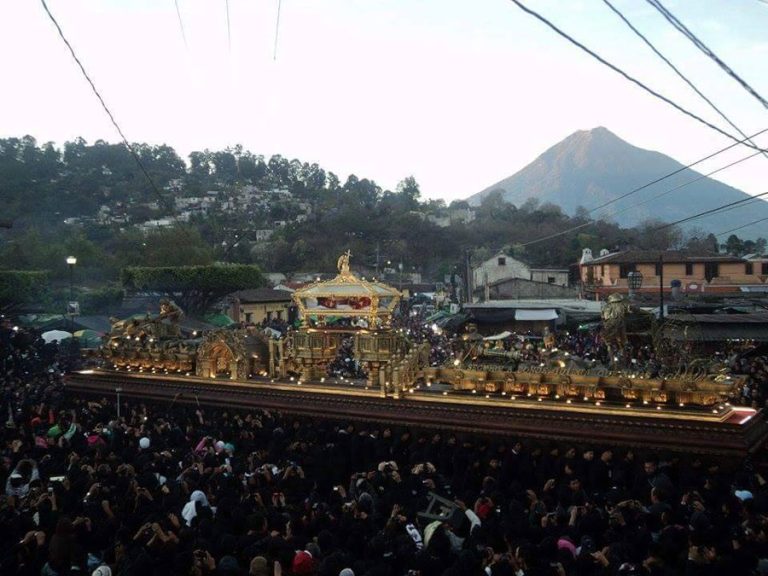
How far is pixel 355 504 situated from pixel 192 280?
34.8 metres

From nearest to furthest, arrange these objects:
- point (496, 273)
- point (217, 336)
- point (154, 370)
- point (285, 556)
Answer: point (285, 556), point (217, 336), point (154, 370), point (496, 273)

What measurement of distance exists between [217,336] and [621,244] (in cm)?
4977

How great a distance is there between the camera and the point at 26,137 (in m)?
127

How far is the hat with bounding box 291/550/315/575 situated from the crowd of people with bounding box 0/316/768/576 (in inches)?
0.6

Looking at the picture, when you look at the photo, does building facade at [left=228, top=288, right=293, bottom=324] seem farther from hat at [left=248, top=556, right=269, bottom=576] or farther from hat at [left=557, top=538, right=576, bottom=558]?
hat at [left=248, top=556, right=269, bottom=576]

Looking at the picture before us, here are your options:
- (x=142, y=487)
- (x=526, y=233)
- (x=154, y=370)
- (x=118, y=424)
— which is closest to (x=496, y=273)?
(x=526, y=233)

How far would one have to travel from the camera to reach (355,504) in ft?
30.6

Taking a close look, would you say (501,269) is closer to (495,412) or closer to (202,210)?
(495,412)

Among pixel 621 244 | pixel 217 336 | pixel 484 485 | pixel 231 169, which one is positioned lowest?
pixel 484 485

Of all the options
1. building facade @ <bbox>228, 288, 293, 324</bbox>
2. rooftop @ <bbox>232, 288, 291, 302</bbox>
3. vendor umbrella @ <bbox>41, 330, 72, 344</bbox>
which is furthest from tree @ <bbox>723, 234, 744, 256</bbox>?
vendor umbrella @ <bbox>41, 330, 72, 344</bbox>

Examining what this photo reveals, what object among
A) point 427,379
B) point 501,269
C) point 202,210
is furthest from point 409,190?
point 427,379

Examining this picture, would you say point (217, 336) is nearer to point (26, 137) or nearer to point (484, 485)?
point (484, 485)

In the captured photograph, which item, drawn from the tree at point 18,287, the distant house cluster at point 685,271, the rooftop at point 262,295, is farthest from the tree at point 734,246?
the tree at point 18,287

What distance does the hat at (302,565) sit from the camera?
7.43m
